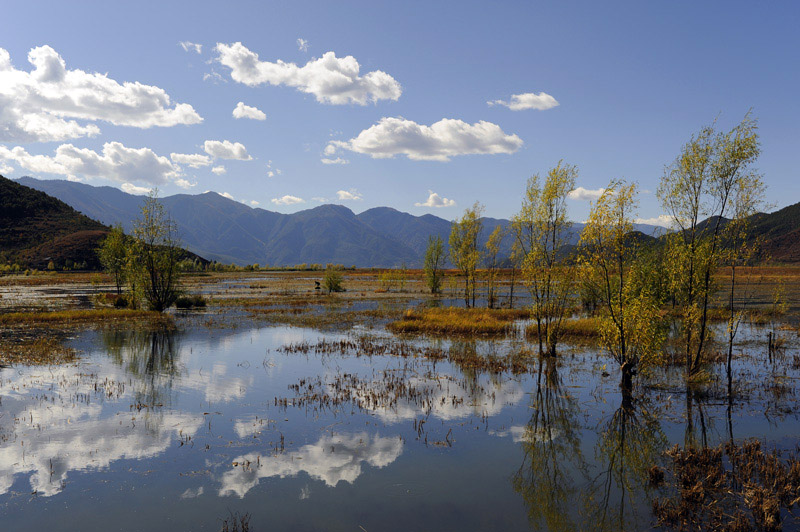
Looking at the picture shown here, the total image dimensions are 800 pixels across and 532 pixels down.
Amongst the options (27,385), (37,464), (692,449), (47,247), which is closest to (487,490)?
(692,449)

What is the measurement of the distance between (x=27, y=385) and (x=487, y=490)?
21194 mm

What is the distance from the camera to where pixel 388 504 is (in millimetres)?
11414

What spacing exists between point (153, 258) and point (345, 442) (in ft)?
142

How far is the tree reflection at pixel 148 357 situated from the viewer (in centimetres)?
2066

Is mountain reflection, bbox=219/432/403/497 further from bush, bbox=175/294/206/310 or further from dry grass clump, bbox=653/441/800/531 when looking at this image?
bush, bbox=175/294/206/310

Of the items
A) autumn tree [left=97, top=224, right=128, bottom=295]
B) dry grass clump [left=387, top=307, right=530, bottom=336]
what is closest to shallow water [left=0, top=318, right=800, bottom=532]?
dry grass clump [left=387, top=307, right=530, bottom=336]

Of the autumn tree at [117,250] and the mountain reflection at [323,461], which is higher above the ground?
the autumn tree at [117,250]

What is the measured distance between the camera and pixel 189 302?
55.7 metres

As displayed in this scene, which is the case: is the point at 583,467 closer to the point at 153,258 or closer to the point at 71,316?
the point at 71,316

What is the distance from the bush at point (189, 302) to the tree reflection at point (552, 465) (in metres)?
47.2

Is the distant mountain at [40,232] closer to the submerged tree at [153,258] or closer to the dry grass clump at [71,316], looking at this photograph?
the submerged tree at [153,258]

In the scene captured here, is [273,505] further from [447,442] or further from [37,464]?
[37,464]

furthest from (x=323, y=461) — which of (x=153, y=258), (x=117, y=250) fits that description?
(x=117, y=250)

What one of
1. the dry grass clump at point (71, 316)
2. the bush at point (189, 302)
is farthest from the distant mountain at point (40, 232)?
the dry grass clump at point (71, 316)
